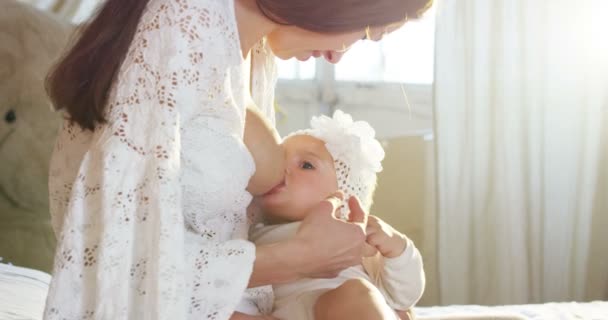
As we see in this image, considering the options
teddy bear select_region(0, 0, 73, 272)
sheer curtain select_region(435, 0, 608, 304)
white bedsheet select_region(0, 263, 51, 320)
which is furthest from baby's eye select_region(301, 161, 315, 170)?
sheer curtain select_region(435, 0, 608, 304)

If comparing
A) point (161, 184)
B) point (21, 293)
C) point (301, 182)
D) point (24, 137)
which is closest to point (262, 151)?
point (301, 182)

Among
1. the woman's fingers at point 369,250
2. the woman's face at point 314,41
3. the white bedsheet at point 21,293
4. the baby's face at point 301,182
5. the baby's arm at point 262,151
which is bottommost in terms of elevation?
the white bedsheet at point 21,293

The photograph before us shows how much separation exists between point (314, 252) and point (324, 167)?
380 mm

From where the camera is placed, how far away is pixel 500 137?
294cm

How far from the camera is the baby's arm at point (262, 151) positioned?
136 centimetres

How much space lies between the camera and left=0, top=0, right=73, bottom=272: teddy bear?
2.19 metres

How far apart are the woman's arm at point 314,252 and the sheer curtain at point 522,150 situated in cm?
180

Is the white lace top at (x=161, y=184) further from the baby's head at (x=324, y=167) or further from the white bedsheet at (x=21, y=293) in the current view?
the white bedsheet at (x=21, y=293)

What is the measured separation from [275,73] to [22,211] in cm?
98

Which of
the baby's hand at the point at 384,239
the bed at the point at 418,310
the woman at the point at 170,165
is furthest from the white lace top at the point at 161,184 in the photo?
the bed at the point at 418,310

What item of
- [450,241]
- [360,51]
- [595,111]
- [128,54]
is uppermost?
[128,54]

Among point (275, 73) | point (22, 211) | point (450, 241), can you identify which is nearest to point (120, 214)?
point (275, 73)

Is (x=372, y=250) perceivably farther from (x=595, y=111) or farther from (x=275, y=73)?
(x=595, y=111)

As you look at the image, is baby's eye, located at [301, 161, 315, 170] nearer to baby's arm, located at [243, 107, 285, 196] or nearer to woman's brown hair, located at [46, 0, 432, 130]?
baby's arm, located at [243, 107, 285, 196]
